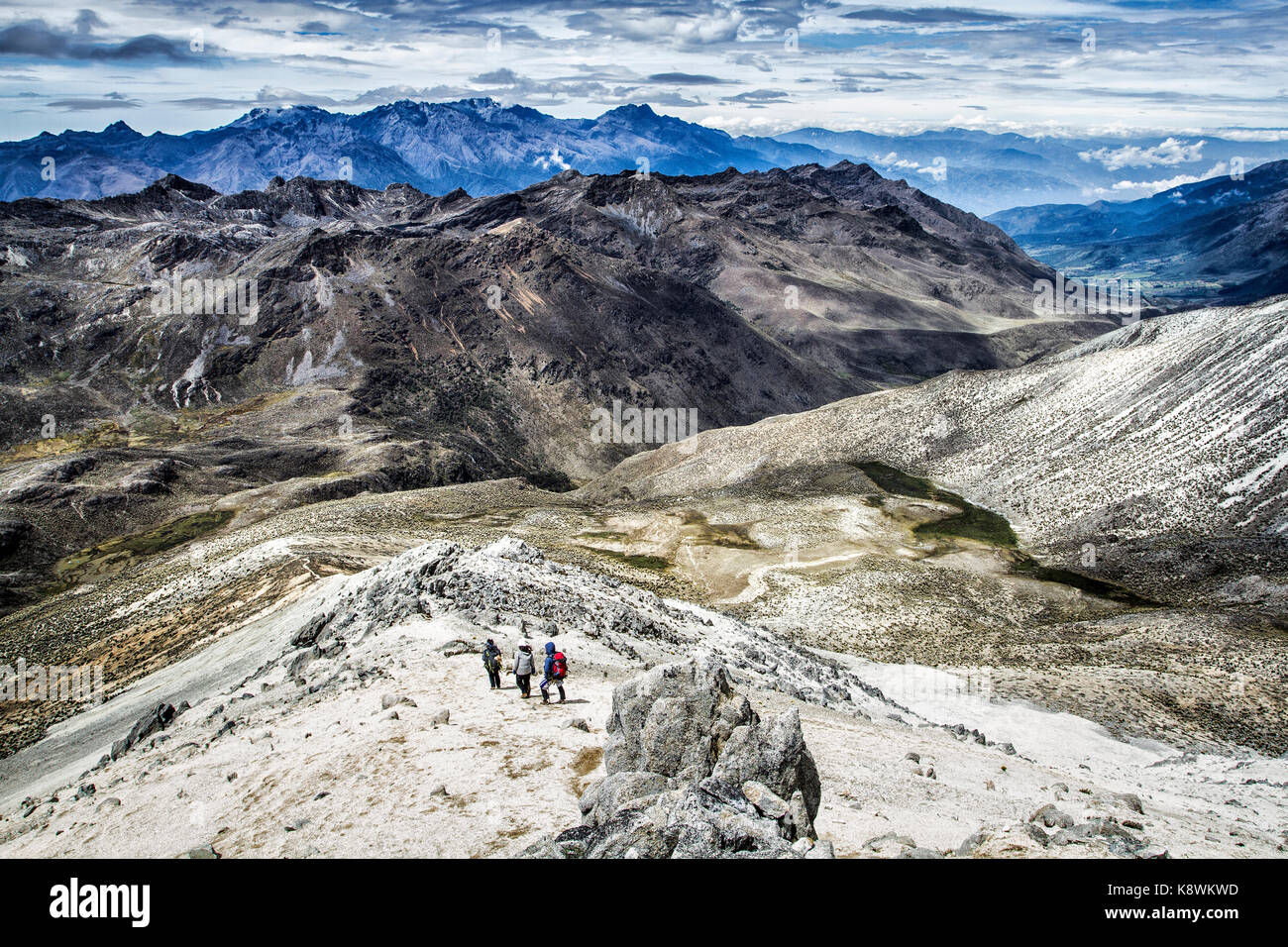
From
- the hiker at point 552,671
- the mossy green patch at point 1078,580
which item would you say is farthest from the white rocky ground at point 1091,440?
the hiker at point 552,671

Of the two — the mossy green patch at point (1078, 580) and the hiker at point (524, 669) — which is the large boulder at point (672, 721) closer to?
the hiker at point (524, 669)

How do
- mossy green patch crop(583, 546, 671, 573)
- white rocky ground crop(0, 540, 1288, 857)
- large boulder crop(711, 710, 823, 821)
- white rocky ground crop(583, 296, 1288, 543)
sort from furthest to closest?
white rocky ground crop(583, 296, 1288, 543) → mossy green patch crop(583, 546, 671, 573) → white rocky ground crop(0, 540, 1288, 857) → large boulder crop(711, 710, 823, 821)

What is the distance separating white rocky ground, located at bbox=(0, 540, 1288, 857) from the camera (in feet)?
57.5

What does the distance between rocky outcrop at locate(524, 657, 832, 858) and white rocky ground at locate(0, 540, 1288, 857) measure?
183 centimetres

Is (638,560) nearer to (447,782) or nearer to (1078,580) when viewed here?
(1078,580)

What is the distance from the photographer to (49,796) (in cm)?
2481

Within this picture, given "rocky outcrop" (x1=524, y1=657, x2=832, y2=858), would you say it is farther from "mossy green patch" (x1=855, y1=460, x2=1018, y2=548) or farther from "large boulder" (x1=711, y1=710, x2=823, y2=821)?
"mossy green patch" (x1=855, y1=460, x2=1018, y2=548)

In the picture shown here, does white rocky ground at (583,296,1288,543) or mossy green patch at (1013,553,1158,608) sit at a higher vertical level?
white rocky ground at (583,296,1288,543)

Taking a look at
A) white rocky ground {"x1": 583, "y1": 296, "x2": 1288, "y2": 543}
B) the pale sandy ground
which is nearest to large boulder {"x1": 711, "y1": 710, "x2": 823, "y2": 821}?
the pale sandy ground

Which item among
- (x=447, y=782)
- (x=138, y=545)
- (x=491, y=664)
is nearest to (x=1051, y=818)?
(x=447, y=782)

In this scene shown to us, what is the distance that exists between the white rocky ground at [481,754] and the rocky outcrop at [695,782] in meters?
1.83
